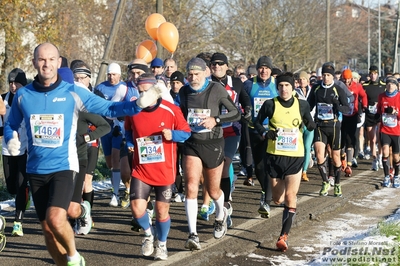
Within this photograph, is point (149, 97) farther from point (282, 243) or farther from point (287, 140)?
point (287, 140)

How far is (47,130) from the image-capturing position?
6.42m

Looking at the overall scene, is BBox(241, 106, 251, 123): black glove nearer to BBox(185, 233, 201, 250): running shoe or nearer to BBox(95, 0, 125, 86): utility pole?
BBox(185, 233, 201, 250): running shoe

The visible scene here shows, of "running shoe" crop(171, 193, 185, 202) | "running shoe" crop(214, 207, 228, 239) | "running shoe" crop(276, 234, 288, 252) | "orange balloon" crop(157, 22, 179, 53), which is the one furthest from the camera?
"orange balloon" crop(157, 22, 179, 53)

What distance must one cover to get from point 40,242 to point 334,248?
331 cm

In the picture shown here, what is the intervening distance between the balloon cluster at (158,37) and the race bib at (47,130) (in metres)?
8.87

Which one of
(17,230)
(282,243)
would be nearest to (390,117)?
(282,243)

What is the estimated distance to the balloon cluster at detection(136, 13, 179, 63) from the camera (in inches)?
596

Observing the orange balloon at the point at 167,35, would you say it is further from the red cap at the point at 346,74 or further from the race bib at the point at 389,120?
the race bib at the point at 389,120

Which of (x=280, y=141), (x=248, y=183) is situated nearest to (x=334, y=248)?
(x=280, y=141)

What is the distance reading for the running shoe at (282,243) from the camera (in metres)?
8.45

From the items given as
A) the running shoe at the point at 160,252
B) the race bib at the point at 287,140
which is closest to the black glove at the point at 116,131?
the race bib at the point at 287,140

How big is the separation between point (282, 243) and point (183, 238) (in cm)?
120

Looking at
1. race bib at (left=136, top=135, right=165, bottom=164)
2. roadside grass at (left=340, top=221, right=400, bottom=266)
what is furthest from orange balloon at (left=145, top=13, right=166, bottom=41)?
race bib at (left=136, top=135, right=165, bottom=164)

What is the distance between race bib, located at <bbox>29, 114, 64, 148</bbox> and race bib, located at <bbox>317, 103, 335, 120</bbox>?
7.63m
